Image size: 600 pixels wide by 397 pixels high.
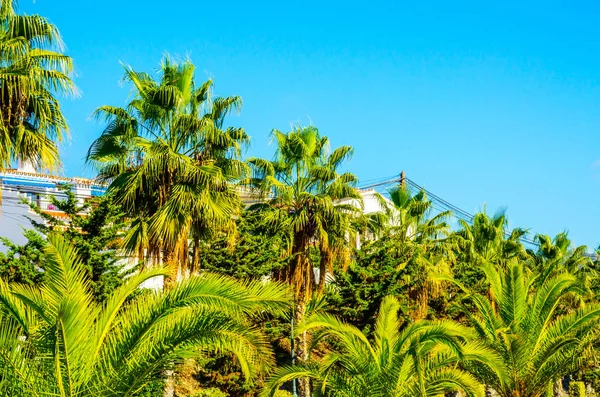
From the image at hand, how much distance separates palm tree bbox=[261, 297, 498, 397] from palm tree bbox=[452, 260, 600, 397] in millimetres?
1150

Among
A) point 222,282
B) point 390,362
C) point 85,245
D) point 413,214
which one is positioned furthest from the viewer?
point 413,214

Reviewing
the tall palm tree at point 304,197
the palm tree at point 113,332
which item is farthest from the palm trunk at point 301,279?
the palm tree at point 113,332

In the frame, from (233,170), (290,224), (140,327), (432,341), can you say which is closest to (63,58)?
(233,170)

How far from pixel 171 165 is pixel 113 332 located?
7737 millimetres

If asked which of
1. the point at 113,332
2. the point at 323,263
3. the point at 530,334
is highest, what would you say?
the point at 323,263

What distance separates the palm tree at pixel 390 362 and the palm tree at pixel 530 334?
1.15 meters

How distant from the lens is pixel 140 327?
26.9 feet

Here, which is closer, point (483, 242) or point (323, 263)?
point (323, 263)

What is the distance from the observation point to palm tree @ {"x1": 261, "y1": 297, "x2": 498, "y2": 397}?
11.4 metres

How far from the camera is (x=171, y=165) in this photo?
15.9m

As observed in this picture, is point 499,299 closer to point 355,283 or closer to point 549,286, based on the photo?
point 549,286

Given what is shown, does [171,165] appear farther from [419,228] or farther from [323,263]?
[419,228]

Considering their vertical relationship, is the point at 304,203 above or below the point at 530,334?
above

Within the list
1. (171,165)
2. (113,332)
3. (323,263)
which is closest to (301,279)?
(323,263)
